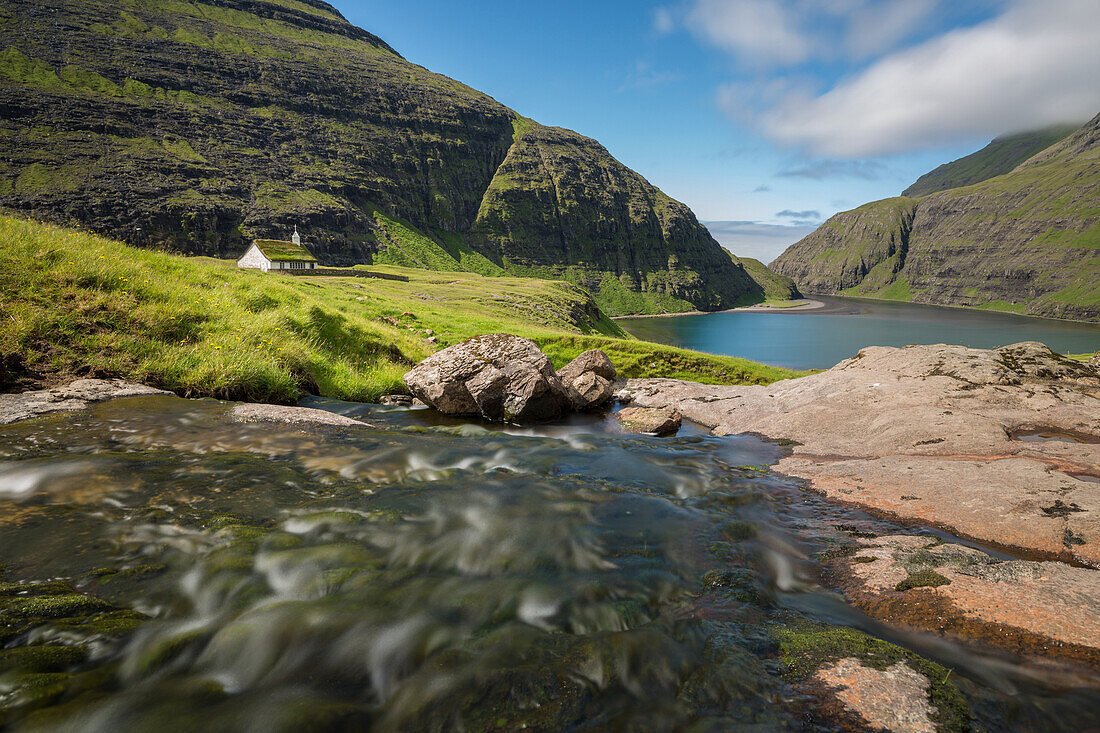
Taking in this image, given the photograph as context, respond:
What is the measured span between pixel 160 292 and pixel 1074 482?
Answer: 23.1 meters

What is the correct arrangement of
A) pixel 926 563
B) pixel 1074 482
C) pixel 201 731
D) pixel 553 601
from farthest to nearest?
pixel 1074 482
pixel 926 563
pixel 553 601
pixel 201 731

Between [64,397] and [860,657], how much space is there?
1499 centimetres

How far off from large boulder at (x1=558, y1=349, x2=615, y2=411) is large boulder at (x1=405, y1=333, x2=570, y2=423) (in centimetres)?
234

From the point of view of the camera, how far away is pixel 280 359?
Answer: 15109 mm

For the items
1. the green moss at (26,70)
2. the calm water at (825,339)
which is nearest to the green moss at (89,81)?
the green moss at (26,70)

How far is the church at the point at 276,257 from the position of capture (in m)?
86.0

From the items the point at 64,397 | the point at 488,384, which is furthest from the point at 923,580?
the point at 64,397

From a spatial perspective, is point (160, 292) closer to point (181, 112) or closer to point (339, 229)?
point (339, 229)

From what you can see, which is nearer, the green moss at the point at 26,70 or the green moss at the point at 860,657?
the green moss at the point at 860,657

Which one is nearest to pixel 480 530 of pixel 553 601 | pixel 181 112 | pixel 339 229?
pixel 553 601

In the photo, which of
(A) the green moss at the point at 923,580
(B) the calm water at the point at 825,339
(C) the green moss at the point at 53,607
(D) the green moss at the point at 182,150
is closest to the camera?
(C) the green moss at the point at 53,607

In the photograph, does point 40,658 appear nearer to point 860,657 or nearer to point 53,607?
point 53,607

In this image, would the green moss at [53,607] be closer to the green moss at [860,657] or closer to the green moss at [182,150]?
the green moss at [860,657]

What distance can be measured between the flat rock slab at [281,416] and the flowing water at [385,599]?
3.07ft
